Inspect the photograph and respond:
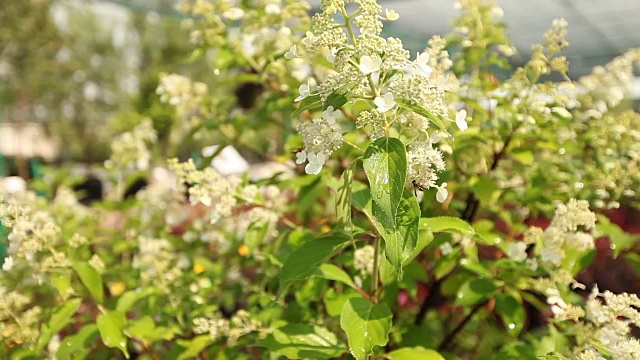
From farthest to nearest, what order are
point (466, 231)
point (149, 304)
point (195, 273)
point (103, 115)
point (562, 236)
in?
point (103, 115)
point (195, 273)
point (149, 304)
point (562, 236)
point (466, 231)

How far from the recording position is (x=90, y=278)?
1.06m

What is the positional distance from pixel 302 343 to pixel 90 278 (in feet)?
1.46

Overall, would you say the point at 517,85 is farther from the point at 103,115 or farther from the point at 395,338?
the point at 103,115

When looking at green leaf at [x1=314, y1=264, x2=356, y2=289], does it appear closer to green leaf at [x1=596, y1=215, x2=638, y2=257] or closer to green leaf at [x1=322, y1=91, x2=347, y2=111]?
green leaf at [x1=322, y1=91, x2=347, y2=111]

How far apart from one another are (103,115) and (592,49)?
11.0 meters

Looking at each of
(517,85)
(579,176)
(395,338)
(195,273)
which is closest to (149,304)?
(195,273)

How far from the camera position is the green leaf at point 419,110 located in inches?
24.8

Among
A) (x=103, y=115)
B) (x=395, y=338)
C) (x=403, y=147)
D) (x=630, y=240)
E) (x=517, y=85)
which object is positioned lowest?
(x=103, y=115)

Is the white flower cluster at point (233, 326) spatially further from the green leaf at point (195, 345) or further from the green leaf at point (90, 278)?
the green leaf at point (90, 278)

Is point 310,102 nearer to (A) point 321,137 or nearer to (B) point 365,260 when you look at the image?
(A) point 321,137

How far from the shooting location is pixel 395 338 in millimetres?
1134

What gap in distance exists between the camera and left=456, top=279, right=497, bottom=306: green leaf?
1034 millimetres

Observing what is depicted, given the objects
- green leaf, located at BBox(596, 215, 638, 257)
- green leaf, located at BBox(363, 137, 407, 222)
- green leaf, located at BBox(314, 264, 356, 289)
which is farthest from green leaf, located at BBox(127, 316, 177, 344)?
green leaf, located at BBox(596, 215, 638, 257)

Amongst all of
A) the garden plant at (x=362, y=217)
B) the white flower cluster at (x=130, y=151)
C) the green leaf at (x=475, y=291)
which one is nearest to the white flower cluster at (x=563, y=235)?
the garden plant at (x=362, y=217)
